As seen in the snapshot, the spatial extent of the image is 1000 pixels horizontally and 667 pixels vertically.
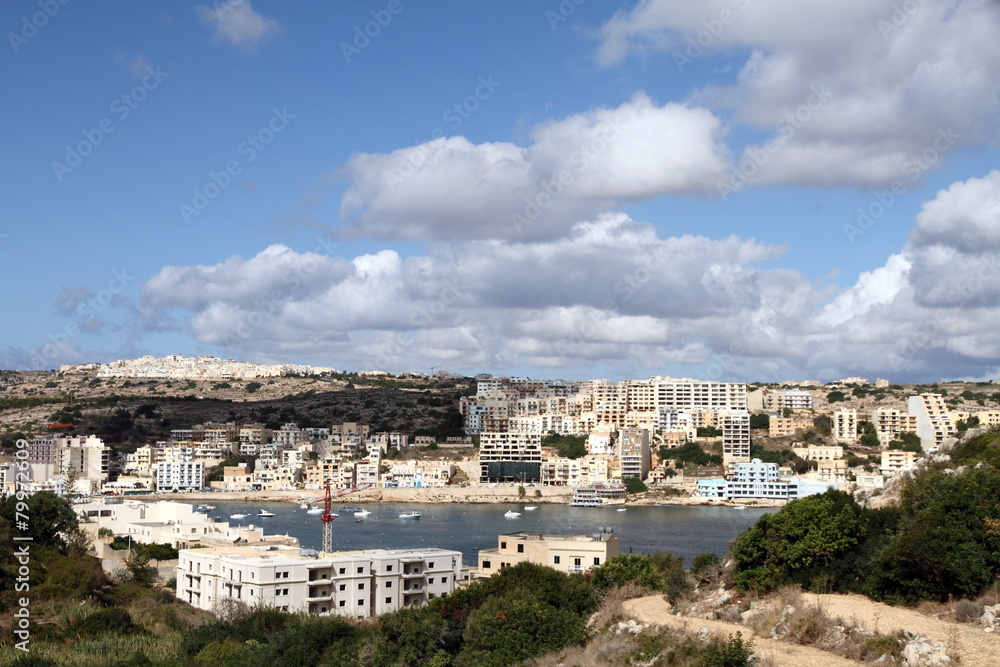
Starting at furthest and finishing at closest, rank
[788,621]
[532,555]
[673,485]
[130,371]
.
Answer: [130,371]
[673,485]
[532,555]
[788,621]

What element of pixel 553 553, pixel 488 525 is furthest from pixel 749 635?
pixel 488 525

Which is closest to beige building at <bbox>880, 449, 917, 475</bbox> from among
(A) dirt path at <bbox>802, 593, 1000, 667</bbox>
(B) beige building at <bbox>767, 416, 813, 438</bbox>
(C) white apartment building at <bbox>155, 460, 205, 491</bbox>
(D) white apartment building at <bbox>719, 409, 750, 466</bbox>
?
(D) white apartment building at <bbox>719, 409, 750, 466</bbox>

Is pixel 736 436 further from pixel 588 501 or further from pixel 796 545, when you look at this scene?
pixel 796 545

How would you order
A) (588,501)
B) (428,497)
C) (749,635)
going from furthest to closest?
1. (428,497)
2. (588,501)
3. (749,635)

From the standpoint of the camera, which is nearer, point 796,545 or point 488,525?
point 796,545

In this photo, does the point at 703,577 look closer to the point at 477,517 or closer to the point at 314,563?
the point at 314,563

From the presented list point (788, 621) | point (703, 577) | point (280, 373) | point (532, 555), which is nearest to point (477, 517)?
point (532, 555)
